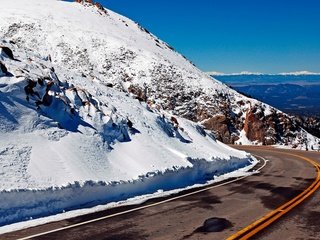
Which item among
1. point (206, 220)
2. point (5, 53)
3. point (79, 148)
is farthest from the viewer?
point (5, 53)

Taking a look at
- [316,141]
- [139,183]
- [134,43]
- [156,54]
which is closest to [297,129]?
[316,141]

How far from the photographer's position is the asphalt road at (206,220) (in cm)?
886

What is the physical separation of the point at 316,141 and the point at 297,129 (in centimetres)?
294

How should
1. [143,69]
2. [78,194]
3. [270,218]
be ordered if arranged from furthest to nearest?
[143,69] → [78,194] → [270,218]

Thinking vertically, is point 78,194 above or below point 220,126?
below

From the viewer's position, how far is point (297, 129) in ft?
194

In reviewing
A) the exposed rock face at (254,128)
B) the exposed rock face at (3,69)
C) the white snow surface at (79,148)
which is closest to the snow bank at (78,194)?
the white snow surface at (79,148)

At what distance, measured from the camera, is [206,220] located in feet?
33.7

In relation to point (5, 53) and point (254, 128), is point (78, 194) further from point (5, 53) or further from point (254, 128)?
point (254, 128)

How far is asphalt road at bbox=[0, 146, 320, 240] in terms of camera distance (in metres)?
8.86

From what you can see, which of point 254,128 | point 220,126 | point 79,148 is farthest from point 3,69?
point 254,128

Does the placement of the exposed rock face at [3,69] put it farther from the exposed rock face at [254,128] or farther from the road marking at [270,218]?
the exposed rock face at [254,128]

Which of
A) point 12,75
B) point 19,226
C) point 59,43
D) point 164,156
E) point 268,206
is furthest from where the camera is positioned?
point 59,43

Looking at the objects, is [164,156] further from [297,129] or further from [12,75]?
[297,129]
